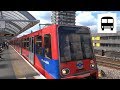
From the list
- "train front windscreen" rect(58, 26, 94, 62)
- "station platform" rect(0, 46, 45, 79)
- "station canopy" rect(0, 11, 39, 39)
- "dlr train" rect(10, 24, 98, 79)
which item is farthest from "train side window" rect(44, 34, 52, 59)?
"station canopy" rect(0, 11, 39, 39)

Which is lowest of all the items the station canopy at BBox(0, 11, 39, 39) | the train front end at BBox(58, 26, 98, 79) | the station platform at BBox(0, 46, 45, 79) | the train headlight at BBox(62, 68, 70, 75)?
the station platform at BBox(0, 46, 45, 79)

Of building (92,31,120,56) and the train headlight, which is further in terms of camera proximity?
building (92,31,120,56)

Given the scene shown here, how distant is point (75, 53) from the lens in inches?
294

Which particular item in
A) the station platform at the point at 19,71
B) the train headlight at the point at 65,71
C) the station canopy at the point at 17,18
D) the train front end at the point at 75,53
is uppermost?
the station canopy at the point at 17,18

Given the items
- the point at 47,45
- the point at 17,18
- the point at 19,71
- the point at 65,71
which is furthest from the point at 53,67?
the point at 17,18

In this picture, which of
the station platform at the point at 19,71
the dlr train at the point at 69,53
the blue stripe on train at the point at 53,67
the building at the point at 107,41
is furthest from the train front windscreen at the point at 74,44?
the building at the point at 107,41

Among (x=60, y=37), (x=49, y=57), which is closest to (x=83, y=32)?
(x=60, y=37)

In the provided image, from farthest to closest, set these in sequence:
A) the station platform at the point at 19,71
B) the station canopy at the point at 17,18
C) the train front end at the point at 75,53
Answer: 1. the station canopy at the point at 17,18
2. the station platform at the point at 19,71
3. the train front end at the point at 75,53

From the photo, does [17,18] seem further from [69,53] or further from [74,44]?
[69,53]

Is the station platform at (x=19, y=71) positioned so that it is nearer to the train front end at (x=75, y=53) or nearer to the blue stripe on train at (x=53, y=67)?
the blue stripe on train at (x=53, y=67)

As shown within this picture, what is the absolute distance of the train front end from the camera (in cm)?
712

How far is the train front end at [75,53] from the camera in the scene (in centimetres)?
712

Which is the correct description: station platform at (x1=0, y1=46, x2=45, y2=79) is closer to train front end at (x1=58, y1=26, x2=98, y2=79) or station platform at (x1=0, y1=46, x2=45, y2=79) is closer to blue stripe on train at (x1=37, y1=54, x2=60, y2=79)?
blue stripe on train at (x1=37, y1=54, x2=60, y2=79)

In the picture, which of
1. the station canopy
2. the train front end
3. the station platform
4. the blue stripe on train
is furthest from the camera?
the station canopy
